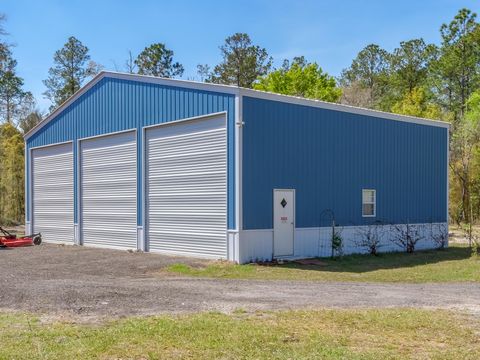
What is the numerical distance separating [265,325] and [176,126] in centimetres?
1142

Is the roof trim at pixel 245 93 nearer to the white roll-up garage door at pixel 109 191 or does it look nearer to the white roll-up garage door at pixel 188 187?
the white roll-up garage door at pixel 188 187

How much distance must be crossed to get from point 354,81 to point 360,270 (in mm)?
44312

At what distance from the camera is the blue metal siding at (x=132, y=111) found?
16594mm

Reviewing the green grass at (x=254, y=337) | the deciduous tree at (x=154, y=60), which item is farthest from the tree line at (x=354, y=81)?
the green grass at (x=254, y=337)

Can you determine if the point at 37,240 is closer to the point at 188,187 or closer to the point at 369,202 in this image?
the point at 188,187

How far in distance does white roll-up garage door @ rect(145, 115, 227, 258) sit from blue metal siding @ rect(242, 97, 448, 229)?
3.13 feet

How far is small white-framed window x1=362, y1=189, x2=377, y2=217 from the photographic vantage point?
1978 centimetres

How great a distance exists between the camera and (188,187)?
704 inches

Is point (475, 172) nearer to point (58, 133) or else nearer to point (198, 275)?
point (58, 133)

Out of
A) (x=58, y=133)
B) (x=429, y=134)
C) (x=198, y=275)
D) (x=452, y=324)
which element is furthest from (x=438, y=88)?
(x=452, y=324)

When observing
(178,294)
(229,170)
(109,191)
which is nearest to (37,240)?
(109,191)

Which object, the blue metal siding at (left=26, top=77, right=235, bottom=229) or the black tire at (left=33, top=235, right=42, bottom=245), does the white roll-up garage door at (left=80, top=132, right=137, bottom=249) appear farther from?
the black tire at (left=33, top=235, right=42, bottom=245)

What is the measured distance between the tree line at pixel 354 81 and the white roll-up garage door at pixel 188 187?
76.3 feet

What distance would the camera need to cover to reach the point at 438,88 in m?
49.4
